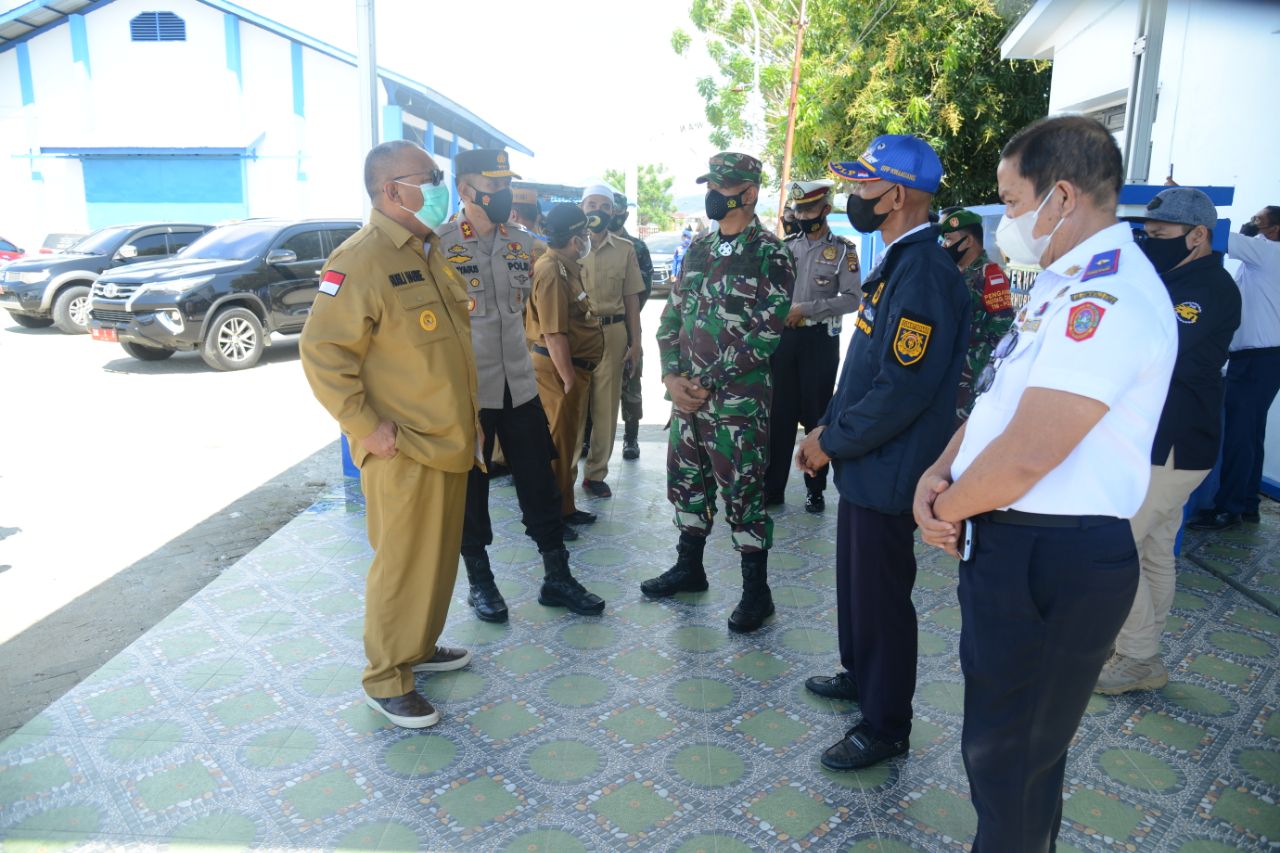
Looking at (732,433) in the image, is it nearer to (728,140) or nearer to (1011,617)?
(1011,617)

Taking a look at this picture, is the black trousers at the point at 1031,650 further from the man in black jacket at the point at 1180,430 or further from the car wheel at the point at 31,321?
the car wheel at the point at 31,321

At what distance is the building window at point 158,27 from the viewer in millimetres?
19656

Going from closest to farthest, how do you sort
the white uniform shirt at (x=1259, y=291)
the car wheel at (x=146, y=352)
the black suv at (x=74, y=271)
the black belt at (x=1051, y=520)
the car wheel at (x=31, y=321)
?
the black belt at (x=1051, y=520) < the white uniform shirt at (x=1259, y=291) < the car wheel at (x=146, y=352) < the black suv at (x=74, y=271) < the car wheel at (x=31, y=321)

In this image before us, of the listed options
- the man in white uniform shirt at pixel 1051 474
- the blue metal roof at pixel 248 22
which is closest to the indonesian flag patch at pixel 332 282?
the man in white uniform shirt at pixel 1051 474

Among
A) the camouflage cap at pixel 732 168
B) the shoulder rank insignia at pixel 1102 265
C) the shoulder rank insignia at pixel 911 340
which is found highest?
the camouflage cap at pixel 732 168

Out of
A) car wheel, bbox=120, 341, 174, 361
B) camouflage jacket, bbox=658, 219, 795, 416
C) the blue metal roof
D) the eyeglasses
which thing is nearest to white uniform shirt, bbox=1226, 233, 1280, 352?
camouflage jacket, bbox=658, 219, 795, 416

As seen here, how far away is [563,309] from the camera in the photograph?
4.64 meters

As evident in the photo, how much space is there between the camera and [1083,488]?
1.68 m

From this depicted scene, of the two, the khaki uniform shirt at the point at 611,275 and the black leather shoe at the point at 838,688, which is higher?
the khaki uniform shirt at the point at 611,275

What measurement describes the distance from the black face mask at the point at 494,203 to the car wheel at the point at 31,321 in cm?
1214

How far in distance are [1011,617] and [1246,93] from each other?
5937 mm

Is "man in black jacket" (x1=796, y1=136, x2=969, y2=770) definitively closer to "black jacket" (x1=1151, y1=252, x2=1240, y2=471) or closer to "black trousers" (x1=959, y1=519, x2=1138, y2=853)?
"black trousers" (x1=959, y1=519, x2=1138, y2=853)

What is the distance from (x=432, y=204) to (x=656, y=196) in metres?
66.8

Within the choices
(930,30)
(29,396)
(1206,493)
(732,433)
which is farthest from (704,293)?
(930,30)
